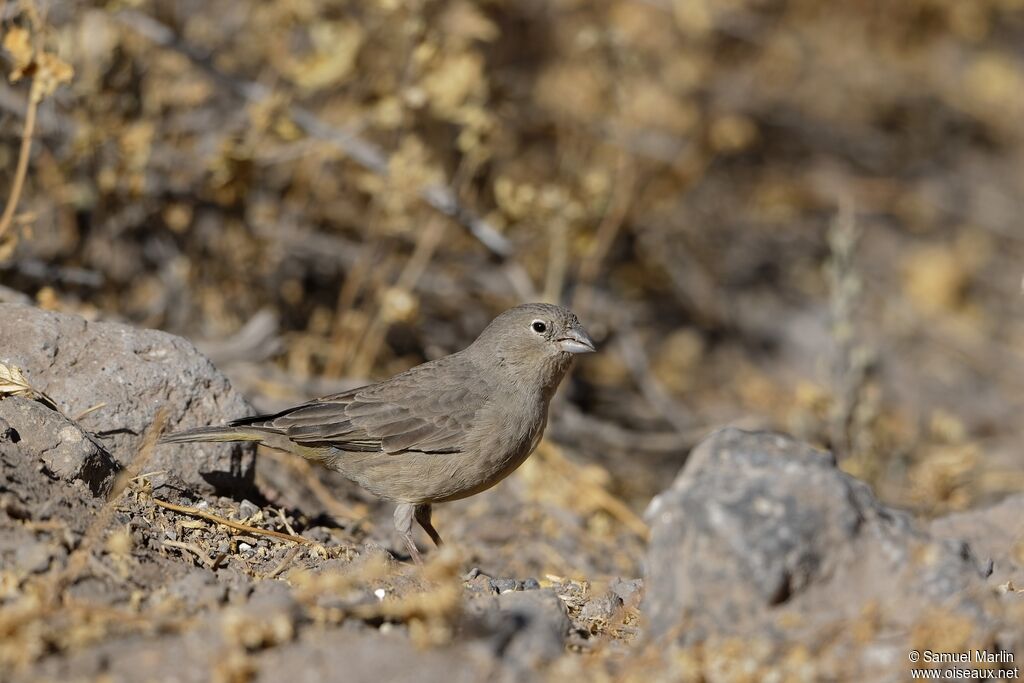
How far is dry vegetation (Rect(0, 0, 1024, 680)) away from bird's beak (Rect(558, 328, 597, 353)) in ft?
3.63

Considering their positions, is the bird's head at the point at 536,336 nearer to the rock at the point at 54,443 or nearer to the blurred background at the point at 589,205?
the blurred background at the point at 589,205

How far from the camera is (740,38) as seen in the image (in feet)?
33.5

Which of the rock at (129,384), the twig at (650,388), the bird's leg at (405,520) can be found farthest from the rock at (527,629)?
the twig at (650,388)

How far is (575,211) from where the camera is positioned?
21.8ft

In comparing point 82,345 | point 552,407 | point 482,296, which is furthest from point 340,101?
point 82,345

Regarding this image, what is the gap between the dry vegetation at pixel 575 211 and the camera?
6.43 m

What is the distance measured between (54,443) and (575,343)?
2.42m

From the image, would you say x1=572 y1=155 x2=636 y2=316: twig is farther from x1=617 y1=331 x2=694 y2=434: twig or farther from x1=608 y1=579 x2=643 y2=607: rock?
x1=608 y1=579 x2=643 y2=607: rock

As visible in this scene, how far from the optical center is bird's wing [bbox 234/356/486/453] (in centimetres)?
497

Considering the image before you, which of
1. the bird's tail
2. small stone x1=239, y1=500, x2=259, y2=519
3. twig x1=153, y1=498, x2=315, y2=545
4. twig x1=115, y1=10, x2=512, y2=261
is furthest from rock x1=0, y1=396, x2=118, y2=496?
twig x1=115, y1=10, x2=512, y2=261

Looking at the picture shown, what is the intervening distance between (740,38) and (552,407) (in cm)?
457

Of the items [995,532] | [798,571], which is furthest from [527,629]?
[995,532]

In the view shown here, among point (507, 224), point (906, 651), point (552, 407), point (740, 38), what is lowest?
point (552, 407)

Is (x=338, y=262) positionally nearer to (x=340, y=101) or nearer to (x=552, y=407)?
(x=340, y=101)
